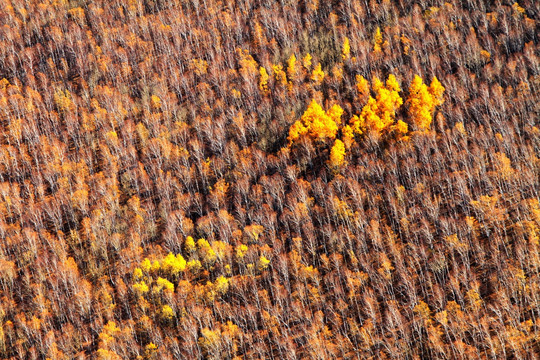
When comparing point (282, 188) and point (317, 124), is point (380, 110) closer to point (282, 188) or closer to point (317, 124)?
point (317, 124)

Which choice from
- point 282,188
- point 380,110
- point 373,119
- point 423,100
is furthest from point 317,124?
point 423,100

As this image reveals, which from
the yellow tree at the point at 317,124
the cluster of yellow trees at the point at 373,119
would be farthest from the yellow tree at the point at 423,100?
the yellow tree at the point at 317,124

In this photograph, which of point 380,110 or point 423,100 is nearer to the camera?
point 423,100

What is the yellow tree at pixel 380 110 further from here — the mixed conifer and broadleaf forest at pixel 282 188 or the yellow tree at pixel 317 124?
the yellow tree at pixel 317 124

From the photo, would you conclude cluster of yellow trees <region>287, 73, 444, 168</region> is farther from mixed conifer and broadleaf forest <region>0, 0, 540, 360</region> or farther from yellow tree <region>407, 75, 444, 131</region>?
mixed conifer and broadleaf forest <region>0, 0, 540, 360</region>

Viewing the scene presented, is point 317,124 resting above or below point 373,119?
above

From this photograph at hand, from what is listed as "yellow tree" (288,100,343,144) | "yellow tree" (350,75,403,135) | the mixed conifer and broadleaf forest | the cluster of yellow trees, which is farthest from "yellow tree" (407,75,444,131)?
"yellow tree" (288,100,343,144)
